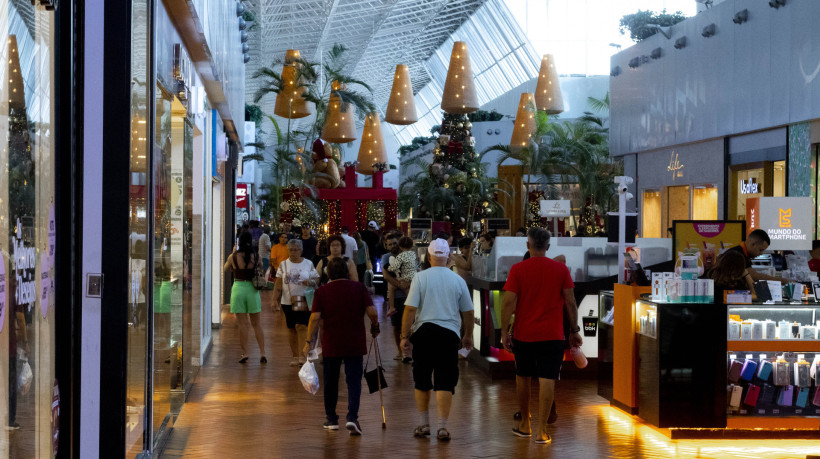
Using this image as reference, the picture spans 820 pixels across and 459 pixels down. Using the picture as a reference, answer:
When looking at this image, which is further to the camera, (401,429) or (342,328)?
(401,429)

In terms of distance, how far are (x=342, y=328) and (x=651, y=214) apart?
1732 centimetres

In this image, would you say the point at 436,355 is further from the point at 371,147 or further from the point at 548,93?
the point at 371,147

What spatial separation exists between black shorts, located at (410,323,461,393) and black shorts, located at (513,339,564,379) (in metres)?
0.49

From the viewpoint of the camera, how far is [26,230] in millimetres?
2930

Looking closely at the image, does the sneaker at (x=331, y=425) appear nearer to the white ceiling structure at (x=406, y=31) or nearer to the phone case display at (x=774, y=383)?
the phone case display at (x=774, y=383)

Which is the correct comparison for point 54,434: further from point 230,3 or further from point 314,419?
point 230,3

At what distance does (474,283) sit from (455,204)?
14.2 m

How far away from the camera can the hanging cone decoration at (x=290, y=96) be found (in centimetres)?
2042

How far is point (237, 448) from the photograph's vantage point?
664 centimetres

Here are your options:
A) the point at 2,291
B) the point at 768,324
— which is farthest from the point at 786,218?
the point at 2,291

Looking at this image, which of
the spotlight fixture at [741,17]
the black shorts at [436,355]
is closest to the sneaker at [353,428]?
the black shorts at [436,355]

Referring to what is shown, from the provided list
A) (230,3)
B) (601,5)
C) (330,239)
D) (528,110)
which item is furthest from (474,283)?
(601,5)

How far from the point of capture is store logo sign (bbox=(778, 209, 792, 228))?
9.45 meters

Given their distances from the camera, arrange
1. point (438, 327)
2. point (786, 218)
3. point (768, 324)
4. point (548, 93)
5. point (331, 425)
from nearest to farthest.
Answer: point (438, 327) < point (768, 324) < point (331, 425) < point (786, 218) < point (548, 93)
